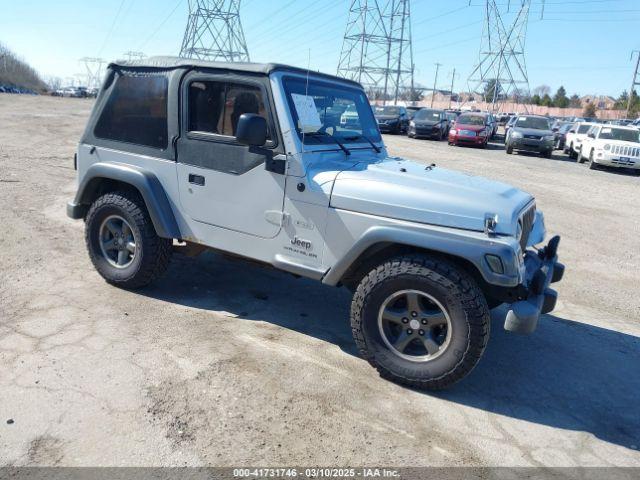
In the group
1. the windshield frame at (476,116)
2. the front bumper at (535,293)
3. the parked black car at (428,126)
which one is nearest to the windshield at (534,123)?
the windshield frame at (476,116)

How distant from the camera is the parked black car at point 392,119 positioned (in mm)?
28016

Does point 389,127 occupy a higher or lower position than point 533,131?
lower

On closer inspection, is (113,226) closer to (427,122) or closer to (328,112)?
(328,112)

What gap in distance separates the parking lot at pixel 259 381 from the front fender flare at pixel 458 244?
0.91 m

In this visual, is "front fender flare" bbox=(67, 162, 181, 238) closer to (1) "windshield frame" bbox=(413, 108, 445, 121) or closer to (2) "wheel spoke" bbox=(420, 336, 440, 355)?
(2) "wheel spoke" bbox=(420, 336, 440, 355)

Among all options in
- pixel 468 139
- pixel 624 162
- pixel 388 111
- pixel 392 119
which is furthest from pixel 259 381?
pixel 388 111

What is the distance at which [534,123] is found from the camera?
73.6 ft

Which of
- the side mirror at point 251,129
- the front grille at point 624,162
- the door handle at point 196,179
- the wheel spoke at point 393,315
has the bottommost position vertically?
the wheel spoke at point 393,315

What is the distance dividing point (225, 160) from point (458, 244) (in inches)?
74.7

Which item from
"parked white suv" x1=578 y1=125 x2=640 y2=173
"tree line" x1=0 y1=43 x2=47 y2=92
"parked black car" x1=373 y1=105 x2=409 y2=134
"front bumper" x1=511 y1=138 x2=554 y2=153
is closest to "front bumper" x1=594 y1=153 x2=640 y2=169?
"parked white suv" x1=578 y1=125 x2=640 y2=173

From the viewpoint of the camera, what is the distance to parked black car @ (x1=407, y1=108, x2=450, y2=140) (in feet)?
84.8

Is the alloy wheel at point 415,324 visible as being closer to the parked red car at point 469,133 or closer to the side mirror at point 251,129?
the side mirror at point 251,129

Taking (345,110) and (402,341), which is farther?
(345,110)

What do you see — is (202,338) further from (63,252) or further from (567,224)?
(567,224)
